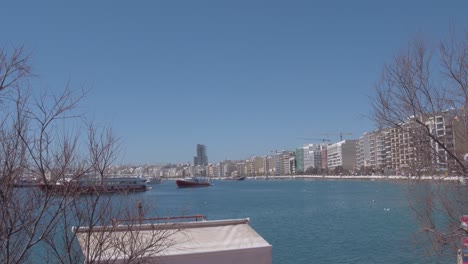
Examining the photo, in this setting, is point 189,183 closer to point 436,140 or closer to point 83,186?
point 436,140

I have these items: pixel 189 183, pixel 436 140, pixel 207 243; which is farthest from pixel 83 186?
pixel 189 183

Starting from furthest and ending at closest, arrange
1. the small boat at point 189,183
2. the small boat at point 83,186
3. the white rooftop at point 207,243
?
the small boat at point 189,183
the white rooftop at point 207,243
the small boat at point 83,186

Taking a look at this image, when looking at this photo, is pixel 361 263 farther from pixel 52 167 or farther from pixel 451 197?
pixel 52 167

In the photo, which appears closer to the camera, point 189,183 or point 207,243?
point 207,243

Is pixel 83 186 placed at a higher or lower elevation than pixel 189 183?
higher

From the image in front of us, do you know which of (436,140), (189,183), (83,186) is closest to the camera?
(83,186)

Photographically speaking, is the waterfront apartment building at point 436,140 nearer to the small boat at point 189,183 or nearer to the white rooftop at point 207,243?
the white rooftop at point 207,243

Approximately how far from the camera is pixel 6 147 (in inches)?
177

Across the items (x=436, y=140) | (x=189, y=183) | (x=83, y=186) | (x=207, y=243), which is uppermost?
(x=436, y=140)

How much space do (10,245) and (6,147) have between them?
3.18 feet

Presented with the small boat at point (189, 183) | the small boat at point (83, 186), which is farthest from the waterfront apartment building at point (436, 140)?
the small boat at point (189, 183)

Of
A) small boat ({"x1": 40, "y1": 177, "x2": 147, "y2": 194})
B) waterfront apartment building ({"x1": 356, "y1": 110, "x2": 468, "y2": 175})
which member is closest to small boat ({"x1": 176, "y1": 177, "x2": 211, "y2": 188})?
waterfront apartment building ({"x1": 356, "y1": 110, "x2": 468, "y2": 175})

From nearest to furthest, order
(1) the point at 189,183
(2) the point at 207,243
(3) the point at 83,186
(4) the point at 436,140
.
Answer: (3) the point at 83,186, (4) the point at 436,140, (2) the point at 207,243, (1) the point at 189,183

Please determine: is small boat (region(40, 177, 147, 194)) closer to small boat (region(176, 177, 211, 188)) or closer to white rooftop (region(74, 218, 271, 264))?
white rooftop (region(74, 218, 271, 264))
